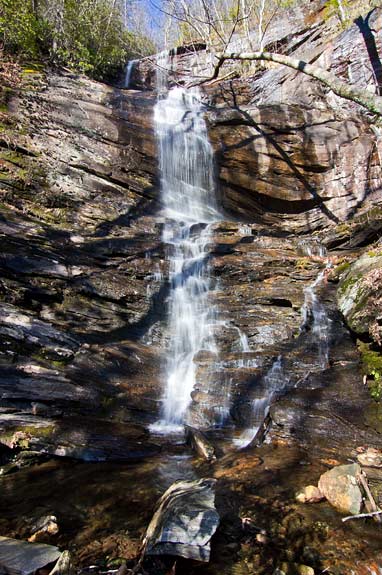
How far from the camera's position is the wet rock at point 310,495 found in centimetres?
415

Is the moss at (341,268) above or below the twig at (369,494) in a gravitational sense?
above

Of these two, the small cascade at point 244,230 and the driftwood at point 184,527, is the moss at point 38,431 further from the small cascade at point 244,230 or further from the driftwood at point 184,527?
the small cascade at point 244,230

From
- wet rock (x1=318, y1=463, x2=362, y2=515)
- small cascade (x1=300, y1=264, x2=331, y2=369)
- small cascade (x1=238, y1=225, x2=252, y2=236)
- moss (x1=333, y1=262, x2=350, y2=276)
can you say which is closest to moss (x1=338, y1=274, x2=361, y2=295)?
small cascade (x1=300, y1=264, x2=331, y2=369)

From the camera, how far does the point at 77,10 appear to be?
15273 millimetres

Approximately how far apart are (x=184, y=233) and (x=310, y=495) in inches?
330

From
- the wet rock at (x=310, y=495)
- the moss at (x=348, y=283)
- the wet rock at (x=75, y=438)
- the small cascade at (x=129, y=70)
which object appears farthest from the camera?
the small cascade at (x=129, y=70)

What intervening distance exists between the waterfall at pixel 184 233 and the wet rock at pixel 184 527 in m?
3.13

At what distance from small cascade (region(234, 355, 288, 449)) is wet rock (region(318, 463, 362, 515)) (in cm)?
219

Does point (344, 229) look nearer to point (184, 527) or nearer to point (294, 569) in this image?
point (294, 569)

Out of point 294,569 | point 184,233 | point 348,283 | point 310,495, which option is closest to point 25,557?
point 294,569

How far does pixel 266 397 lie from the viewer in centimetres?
700

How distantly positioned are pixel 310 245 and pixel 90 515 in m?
9.33

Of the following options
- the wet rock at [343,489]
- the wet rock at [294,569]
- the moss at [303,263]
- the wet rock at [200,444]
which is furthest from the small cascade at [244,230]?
the wet rock at [294,569]

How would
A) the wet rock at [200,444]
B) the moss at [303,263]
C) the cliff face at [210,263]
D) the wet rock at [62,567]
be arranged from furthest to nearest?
the moss at [303,263]
the cliff face at [210,263]
the wet rock at [200,444]
the wet rock at [62,567]
